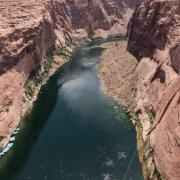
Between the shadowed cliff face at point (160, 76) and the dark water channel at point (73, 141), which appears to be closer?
the shadowed cliff face at point (160, 76)

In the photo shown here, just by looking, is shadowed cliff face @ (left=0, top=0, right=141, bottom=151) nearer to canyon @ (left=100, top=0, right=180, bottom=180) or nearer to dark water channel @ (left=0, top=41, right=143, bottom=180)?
dark water channel @ (left=0, top=41, right=143, bottom=180)

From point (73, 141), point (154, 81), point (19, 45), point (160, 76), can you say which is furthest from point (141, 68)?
point (73, 141)

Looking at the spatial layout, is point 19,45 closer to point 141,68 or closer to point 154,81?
point 141,68

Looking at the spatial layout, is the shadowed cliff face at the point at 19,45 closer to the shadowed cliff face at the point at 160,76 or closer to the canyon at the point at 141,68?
the canyon at the point at 141,68

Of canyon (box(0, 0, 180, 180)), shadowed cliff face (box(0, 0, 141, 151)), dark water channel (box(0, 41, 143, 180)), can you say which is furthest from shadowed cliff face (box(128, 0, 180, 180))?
shadowed cliff face (box(0, 0, 141, 151))

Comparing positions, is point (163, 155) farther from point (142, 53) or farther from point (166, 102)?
point (142, 53)

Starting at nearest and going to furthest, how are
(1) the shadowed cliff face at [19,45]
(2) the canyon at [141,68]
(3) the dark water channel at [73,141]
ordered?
(2) the canyon at [141,68], (3) the dark water channel at [73,141], (1) the shadowed cliff face at [19,45]

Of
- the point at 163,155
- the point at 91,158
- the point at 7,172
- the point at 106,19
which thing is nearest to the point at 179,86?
the point at 163,155

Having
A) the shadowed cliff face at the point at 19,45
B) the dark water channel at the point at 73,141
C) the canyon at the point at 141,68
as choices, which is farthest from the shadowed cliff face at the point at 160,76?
the shadowed cliff face at the point at 19,45
